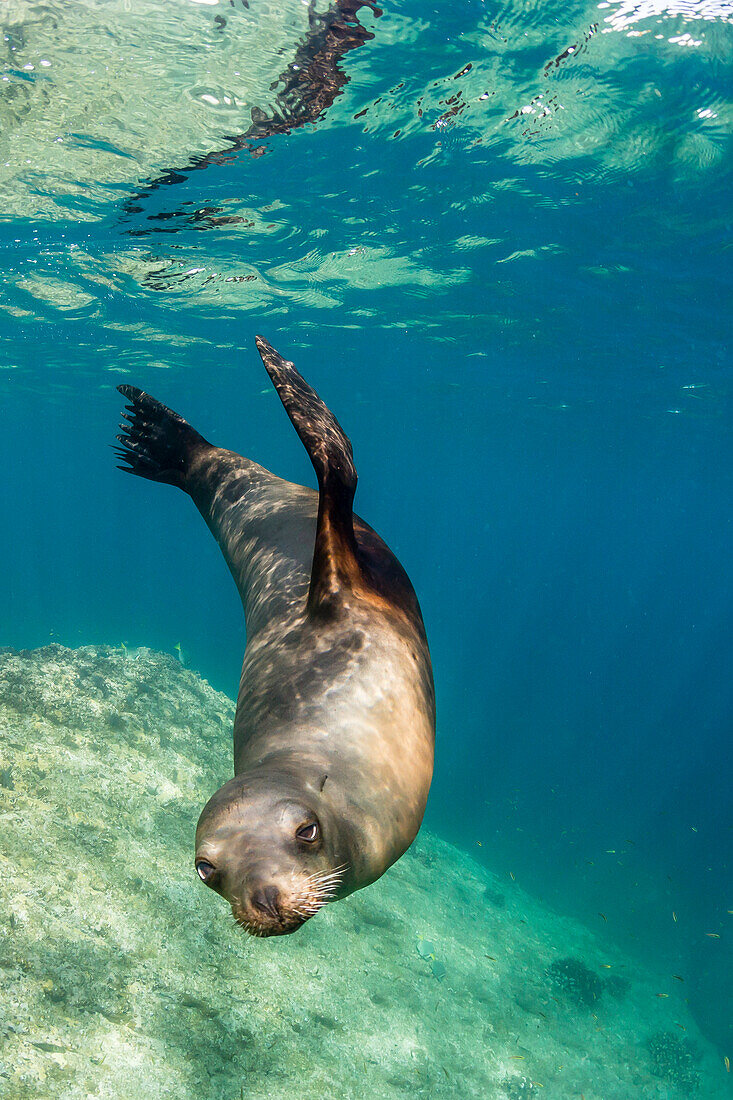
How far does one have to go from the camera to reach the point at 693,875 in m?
22.0

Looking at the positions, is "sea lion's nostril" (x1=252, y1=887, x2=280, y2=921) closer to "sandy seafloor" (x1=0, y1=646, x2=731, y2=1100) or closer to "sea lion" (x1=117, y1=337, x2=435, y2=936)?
"sea lion" (x1=117, y1=337, x2=435, y2=936)

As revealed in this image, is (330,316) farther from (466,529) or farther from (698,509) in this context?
(466,529)

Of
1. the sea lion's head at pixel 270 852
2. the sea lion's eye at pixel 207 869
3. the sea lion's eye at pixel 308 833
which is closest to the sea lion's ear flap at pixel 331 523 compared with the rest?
the sea lion's head at pixel 270 852

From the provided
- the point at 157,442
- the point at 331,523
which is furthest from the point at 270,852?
the point at 157,442

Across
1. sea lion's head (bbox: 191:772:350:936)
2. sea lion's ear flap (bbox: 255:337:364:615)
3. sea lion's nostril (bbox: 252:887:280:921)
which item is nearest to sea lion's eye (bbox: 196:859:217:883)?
sea lion's head (bbox: 191:772:350:936)

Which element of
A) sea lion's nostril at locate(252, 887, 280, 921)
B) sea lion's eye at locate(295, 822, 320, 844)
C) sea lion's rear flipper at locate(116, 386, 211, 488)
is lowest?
sea lion's rear flipper at locate(116, 386, 211, 488)

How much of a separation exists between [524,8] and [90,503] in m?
119

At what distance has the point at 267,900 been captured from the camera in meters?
1.75

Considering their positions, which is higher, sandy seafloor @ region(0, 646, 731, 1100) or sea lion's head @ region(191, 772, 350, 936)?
sea lion's head @ region(191, 772, 350, 936)

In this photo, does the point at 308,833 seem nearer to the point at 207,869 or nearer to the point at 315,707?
the point at 207,869

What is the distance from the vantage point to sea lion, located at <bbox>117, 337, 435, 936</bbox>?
193 centimetres

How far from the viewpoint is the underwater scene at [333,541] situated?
3219 mm

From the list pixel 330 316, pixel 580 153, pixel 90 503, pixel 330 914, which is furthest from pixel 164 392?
pixel 90 503

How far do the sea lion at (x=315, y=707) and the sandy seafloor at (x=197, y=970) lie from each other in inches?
153
